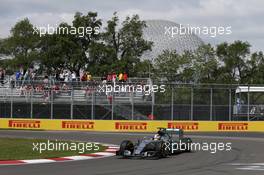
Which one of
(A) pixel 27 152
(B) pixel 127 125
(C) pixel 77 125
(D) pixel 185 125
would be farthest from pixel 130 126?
(A) pixel 27 152

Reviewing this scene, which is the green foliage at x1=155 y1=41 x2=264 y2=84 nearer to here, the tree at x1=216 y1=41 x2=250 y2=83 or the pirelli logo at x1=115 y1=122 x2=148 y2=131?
the tree at x1=216 y1=41 x2=250 y2=83

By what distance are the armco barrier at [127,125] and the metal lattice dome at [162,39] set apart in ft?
165

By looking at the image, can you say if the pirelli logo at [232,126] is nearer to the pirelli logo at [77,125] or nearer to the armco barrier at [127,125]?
the armco barrier at [127,125]

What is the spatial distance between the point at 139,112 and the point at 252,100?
262 inches

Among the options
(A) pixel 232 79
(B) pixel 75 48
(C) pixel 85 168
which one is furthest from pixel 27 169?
(A) pixel 232 79

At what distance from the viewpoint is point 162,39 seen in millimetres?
86875

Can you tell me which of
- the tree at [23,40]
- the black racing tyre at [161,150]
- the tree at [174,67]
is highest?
the tree at [23,40]

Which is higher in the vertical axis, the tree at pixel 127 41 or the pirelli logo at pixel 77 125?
the tree at pixel 127 41

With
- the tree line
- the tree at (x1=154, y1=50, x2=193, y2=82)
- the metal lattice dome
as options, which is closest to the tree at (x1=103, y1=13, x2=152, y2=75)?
the tree line

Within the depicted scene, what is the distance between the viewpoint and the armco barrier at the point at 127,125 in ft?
108

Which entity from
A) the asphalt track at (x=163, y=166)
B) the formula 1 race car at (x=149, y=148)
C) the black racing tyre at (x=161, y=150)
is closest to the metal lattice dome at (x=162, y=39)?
the formula 1 race car at (x=149, y=148)

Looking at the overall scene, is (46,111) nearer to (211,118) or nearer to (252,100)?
(211,118)

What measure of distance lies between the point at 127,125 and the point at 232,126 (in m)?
6.21

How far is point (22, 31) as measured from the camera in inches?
2675
